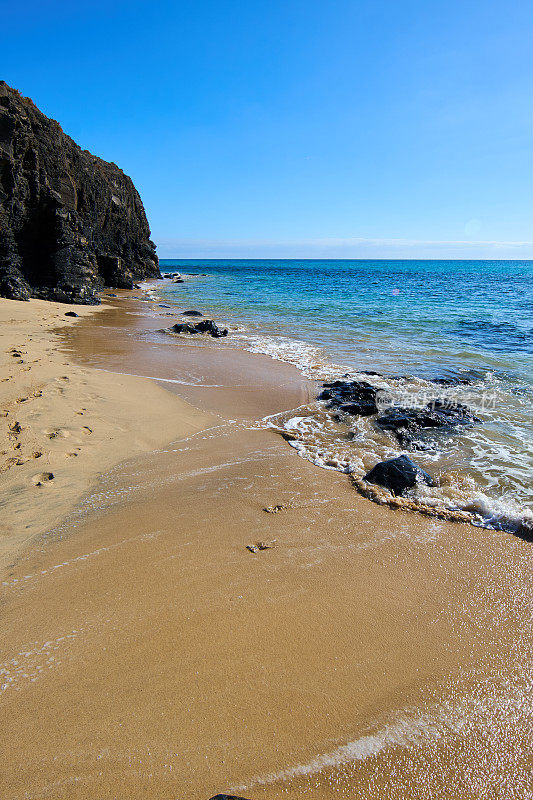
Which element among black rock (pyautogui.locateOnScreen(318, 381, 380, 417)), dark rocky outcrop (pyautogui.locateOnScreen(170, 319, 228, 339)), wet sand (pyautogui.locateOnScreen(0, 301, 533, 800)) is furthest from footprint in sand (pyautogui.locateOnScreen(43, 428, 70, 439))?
dark rocky outcrop (pyautogui.locateOnScreen(170, 319, 228, 339))

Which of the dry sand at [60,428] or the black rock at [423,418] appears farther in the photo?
the black rock at [423,418]

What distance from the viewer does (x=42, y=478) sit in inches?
160

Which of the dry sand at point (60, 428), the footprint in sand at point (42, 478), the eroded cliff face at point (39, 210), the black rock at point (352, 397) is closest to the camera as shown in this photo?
the dry sand at point (60, 428)

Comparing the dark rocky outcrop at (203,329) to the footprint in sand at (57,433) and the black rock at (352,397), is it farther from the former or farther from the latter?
the footprint in sand at (57,433)

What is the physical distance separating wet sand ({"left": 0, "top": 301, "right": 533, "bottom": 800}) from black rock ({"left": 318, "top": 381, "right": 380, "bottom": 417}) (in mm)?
2850

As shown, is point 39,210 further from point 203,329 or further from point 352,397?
point 352,397

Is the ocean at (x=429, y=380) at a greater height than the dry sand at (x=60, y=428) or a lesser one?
lesser

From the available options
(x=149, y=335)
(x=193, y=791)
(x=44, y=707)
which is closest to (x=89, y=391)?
(x=44, y=707)

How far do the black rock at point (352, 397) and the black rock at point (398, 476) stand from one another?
90.5 inches

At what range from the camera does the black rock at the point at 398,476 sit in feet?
14.4

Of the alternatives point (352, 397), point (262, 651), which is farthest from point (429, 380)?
point (262, 651)

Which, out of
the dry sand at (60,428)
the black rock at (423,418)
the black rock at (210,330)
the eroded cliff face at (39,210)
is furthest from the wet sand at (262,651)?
the eroded cliff face at (39,210)

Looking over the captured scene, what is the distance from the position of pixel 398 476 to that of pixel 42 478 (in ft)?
12.9

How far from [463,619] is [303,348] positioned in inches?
409
